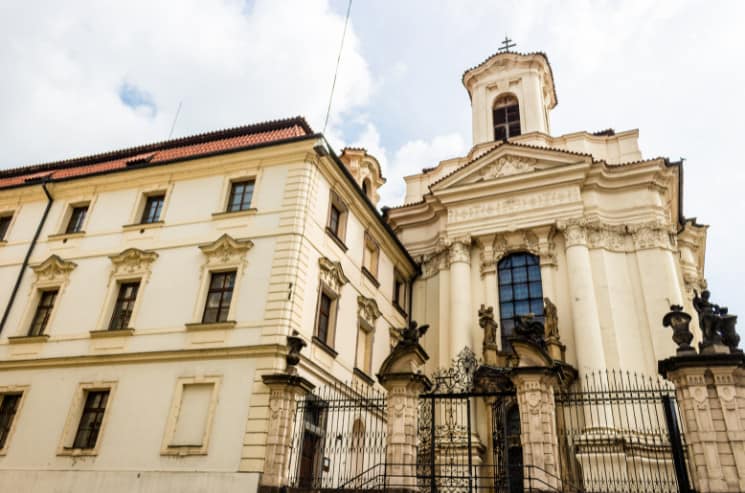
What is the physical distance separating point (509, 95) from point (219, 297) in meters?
21.3

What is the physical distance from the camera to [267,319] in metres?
14.7

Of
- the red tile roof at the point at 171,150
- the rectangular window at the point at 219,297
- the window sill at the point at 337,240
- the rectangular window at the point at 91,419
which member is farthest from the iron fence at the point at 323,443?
the red tile roof at the point at 171,150

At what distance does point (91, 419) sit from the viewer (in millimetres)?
15086

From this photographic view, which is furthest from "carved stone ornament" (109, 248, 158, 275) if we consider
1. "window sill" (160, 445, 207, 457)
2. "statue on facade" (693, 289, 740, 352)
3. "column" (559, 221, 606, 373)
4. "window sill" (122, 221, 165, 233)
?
"column" (559, 221, 606, 373)

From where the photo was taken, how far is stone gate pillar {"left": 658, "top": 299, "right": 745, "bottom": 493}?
9.69 metres

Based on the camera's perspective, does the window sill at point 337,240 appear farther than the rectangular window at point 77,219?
No

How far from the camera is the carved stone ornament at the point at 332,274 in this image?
16953mm

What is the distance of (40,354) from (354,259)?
32.5ft

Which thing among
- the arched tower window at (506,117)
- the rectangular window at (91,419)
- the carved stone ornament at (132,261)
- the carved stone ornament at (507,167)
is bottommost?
the rectangular window at (91,419)

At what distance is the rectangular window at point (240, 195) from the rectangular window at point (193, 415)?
558 centimetres

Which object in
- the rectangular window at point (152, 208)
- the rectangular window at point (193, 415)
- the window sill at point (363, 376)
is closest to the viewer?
A: the rectangular window at point (193, 415)

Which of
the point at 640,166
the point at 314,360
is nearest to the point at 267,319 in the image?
the point at 314,360

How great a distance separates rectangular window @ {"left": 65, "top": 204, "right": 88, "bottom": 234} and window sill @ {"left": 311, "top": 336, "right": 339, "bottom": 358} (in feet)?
30.7

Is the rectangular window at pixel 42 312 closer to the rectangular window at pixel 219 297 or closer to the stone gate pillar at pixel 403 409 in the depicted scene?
the rectangular window at pixel 219 297
